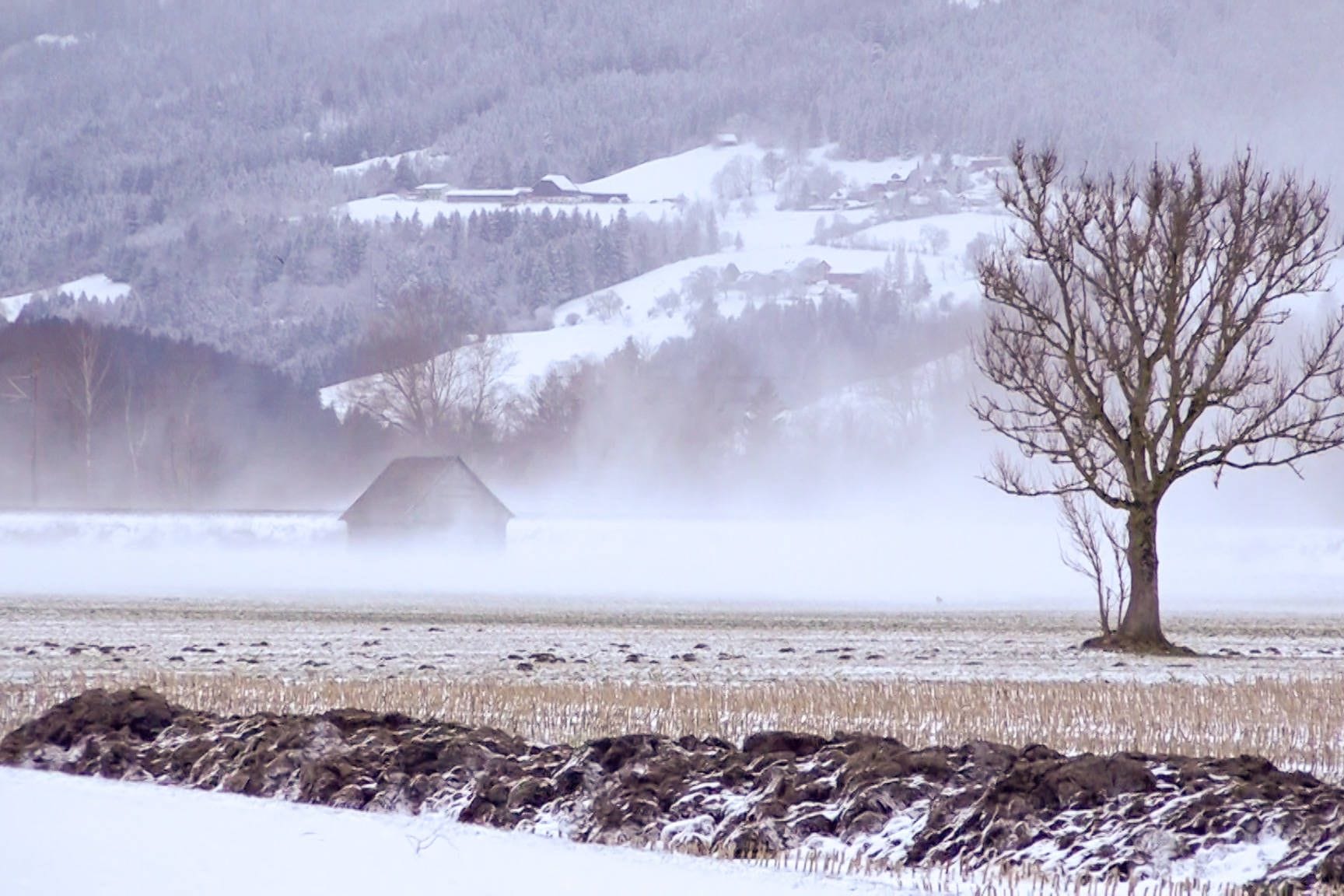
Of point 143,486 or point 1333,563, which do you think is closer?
point 1333,563

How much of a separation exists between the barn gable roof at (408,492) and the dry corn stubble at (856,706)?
48.4 meters

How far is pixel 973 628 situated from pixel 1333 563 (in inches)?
1389

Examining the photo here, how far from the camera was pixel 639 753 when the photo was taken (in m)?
12.0

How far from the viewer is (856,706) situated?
1730cm

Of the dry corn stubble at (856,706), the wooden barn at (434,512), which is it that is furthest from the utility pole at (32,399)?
the dry corn stubble at (856,706)

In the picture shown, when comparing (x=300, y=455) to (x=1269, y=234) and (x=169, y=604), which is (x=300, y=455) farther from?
(x=1269, y=234)

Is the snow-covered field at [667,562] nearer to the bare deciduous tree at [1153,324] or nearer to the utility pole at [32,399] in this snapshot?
the bare deciduous tree at [1153,324]

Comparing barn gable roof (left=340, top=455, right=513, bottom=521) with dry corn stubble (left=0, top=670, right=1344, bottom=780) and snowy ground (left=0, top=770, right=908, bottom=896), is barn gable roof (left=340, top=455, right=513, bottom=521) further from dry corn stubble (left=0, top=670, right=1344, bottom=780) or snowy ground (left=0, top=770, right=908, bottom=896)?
snowy ground (left=0, top=770, right=908, bottom=896)

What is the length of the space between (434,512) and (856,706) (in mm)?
53524

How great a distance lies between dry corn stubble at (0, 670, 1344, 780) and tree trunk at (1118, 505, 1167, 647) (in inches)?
268

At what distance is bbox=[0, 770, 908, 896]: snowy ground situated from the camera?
8984 millimetres

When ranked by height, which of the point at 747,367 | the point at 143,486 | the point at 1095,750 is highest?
the point at 747,367

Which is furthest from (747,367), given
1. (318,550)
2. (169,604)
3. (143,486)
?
(169,604)

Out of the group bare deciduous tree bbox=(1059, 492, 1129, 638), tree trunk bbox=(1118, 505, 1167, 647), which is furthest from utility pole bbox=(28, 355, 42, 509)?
tree trunk bbox=(1118, 505, 1167, 647)
